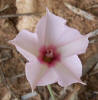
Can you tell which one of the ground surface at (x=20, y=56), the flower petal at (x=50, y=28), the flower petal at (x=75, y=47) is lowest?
the ground surface at (x=20, y=56)

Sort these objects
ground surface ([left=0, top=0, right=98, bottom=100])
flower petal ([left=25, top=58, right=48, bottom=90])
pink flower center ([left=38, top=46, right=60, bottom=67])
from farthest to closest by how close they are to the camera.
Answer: ground surface ([left=0, top=0, right=98, bottom=100])
pink flower center ([left=38, top=46, right=60, bottom=67])
flower petal ([left=25, top=58, right=48, bottom=90])

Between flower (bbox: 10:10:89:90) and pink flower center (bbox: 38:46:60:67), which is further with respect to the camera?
pink flower center (bbox: 38:46:60:67)

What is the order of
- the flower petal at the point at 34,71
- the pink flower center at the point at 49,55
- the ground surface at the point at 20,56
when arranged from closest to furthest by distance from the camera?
the flower petal at the point at 34,71 < the pink flower center at the point at 49,55 < the ground surface at the point at 20,56

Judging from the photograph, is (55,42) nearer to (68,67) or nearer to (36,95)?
(68,67)

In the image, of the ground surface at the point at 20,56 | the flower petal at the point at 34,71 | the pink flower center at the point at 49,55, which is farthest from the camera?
the ground surface at the point at 20,56

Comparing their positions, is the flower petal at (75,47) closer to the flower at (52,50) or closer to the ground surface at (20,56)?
the flower at (52,50)

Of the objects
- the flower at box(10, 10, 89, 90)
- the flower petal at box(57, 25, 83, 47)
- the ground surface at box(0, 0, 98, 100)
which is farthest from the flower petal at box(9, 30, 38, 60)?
the ground surface at box(0, 0, 98, 100)

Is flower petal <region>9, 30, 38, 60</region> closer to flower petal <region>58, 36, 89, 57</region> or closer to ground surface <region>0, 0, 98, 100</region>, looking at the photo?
flower petal <region>58, 36, 89, 57</region>

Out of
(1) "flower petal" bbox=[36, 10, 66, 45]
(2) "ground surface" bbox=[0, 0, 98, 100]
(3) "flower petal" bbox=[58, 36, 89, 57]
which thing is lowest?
(2) "ground surface" bbox=[0, 0, 98, 100]

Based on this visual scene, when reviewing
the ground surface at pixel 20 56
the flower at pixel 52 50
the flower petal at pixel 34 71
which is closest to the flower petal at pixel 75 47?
the flower at pixel 52 50
